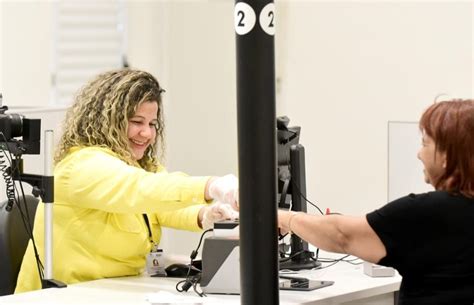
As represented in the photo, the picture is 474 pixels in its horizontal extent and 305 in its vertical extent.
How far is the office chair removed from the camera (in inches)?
126

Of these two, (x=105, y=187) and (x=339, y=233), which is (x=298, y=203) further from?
(x=339, y=233)

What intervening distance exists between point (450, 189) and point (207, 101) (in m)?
3.29

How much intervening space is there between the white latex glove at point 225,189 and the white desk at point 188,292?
30cm

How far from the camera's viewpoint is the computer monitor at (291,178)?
122 inches

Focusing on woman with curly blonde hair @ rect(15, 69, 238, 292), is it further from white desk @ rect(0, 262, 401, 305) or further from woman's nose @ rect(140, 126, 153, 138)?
white desk @ rect(0, 262, 401, 305)

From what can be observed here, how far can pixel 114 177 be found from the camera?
2.85 m

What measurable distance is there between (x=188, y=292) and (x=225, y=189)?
15.8 inches

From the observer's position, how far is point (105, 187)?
2.85m

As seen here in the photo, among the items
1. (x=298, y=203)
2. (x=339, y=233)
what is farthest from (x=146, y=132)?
(x=339, y=233)

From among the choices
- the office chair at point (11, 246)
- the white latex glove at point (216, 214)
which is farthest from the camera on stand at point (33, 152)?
the white latex glove at point (216, 214)

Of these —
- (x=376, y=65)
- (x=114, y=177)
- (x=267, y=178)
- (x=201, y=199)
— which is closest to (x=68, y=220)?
(x=114, y=177)

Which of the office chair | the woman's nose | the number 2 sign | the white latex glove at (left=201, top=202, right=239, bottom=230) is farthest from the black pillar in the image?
the office chair

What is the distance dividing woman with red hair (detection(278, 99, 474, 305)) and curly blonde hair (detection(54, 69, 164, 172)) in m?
1.05

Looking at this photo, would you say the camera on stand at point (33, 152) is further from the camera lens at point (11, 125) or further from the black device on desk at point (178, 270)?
the black device on desk at point (178, 270)
